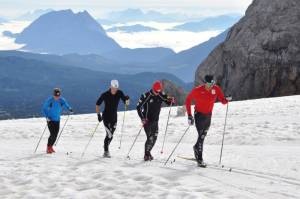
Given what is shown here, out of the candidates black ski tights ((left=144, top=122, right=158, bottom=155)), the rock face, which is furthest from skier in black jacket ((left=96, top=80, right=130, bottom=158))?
the rock face

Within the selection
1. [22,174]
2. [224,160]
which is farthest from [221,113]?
[22,174]

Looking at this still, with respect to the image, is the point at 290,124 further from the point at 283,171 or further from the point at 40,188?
the point at 40,188

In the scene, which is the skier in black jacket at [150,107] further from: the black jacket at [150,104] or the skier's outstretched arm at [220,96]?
the skier's outstretched arm at [220,96]

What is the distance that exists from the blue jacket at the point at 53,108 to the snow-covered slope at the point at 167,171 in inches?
50.6

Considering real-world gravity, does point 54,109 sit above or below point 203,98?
below

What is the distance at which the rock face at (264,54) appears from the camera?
49.6 metres

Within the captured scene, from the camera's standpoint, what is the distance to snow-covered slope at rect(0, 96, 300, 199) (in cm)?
1030

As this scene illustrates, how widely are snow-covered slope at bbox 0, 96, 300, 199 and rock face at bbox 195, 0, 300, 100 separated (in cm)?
2873

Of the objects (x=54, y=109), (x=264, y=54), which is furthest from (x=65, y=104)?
(x=264, y=54)

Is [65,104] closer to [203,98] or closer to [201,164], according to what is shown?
[203,98]

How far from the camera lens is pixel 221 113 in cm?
2908

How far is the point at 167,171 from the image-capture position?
40.6 feet

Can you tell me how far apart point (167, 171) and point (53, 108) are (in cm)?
564

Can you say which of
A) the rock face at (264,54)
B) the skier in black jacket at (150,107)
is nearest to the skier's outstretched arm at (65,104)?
the skier in black jacket at (150,107)
